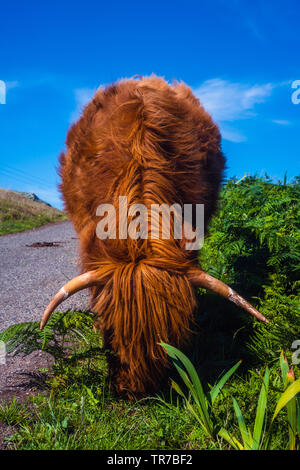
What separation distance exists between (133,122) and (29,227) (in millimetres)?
14906

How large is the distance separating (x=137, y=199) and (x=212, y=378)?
5.87ft

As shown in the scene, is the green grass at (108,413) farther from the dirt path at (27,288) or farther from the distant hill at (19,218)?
the distant hill at (19,218)

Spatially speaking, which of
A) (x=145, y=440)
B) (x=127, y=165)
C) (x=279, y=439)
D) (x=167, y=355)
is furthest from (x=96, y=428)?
(x=127, y=165)

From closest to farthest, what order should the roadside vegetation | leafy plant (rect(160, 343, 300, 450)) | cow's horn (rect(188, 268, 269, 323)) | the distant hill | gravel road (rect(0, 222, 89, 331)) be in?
leafy plant (rect(160, 343, 300, 450))
the roadside vegetation
cow's horn (rect(188, 268, 269, 323))
gravel road (rect(0, 222, 89, 331))
the distant hill

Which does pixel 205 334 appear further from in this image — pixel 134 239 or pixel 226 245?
pixel 134 239

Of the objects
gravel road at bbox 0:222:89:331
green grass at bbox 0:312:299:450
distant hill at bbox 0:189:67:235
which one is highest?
distant hill at bbox 0:189:67:235

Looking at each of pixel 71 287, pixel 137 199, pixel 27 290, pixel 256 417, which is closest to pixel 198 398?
pixel 256 417

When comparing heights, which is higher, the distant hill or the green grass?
the distant hill

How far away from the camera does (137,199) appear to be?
3.03 metres

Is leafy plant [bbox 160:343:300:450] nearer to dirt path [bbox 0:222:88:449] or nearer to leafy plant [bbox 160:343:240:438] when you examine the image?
leafy plant [bbox 160:343:240:438]

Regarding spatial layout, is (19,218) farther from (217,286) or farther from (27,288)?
(217,286)

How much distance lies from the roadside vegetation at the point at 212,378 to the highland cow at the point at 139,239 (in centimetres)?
23

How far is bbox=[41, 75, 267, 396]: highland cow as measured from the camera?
264cm

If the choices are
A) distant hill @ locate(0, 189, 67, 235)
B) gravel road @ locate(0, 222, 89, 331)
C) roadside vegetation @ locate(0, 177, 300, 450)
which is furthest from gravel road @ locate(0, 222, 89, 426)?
distant hill @ locate(0, 189, 67, 235)
